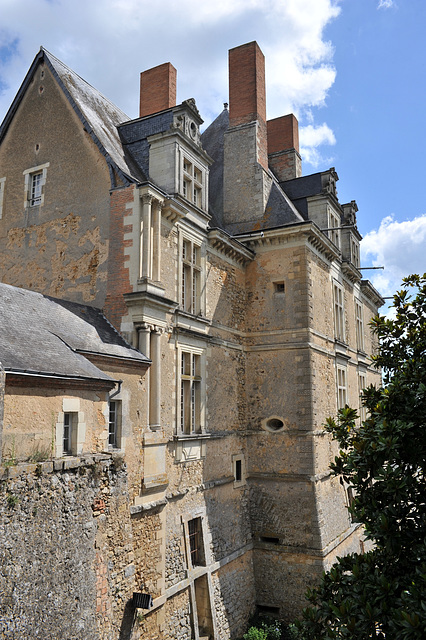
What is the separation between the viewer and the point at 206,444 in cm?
1349

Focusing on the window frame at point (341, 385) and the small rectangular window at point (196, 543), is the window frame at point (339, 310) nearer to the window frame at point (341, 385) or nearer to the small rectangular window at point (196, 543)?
the window frame at point (341, 385)

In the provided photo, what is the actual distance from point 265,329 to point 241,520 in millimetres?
5680

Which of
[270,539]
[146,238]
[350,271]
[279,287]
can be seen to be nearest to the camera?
[146,238]

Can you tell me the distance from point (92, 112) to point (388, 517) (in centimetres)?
1237

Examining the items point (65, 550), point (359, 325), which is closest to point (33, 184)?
point (65, 550)

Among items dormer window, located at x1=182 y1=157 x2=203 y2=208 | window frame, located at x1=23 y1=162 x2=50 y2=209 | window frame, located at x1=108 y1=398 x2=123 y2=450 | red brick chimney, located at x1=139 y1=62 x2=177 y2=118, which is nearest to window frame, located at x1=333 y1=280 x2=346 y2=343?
dormer window, located at x1=182 y1=157 x2=203 y2=208

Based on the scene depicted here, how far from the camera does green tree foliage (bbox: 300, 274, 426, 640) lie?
5.60m

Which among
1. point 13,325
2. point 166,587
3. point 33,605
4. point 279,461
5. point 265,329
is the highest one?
point 265,329

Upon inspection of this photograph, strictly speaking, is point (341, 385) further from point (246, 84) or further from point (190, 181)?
point (246, 84)

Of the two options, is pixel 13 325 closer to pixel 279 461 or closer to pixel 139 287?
pixel 139 287

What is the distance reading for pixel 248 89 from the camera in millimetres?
18062

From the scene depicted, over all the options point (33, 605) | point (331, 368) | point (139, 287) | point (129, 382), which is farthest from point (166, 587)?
point (331, 368)

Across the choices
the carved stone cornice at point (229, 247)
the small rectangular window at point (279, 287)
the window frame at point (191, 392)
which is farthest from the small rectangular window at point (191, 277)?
the small rectangular window at point (279, 287)

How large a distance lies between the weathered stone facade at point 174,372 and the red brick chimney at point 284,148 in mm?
2580
